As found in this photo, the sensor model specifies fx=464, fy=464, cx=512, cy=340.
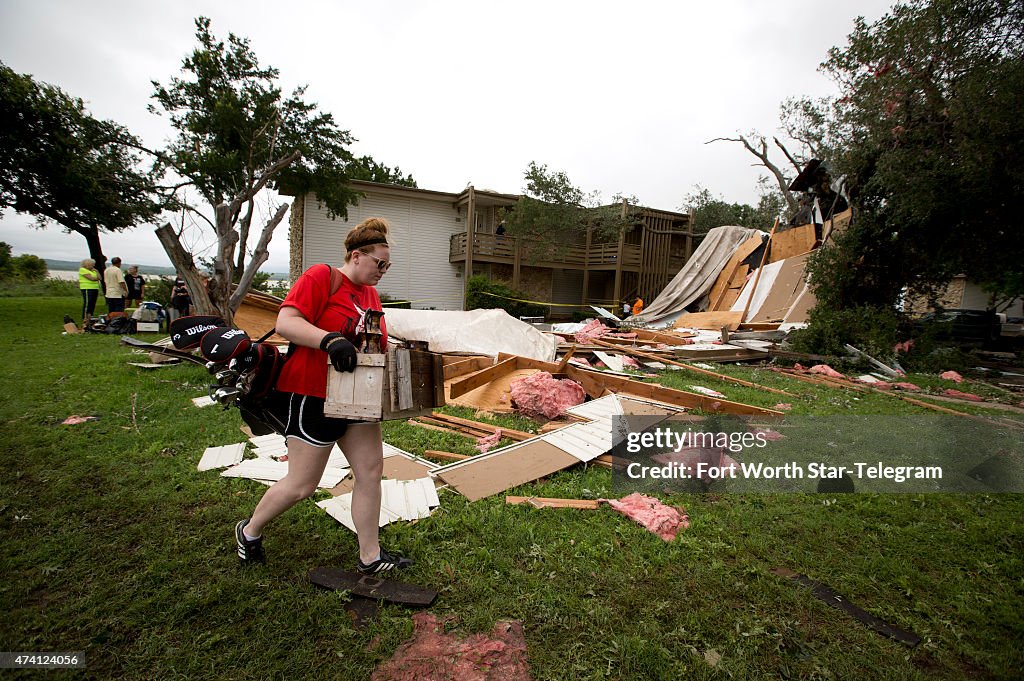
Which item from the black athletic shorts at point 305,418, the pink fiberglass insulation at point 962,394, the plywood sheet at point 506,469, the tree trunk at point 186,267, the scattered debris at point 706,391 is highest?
the tree trunk at point 186,267

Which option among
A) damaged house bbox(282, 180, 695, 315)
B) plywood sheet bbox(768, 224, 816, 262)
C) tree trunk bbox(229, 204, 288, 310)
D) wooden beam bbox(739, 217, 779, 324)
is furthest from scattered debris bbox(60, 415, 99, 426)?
plywood sheet bbox(768, 224, 816, 262)

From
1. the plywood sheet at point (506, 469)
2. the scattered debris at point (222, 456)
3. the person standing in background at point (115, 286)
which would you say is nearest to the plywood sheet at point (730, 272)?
the plywood sheet at point (506, 469)

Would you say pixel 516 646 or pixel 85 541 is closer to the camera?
pixel 516 646

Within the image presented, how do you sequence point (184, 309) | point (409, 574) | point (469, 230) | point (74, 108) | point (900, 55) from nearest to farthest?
point (409, 574) < point (900, 55) < point (184, 309) < point (74, 108) < point (469, 230)

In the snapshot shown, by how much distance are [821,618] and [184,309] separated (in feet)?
41.2

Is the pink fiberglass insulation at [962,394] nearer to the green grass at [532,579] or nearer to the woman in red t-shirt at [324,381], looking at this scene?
the green grass at [532,579]

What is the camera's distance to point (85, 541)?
2.68m

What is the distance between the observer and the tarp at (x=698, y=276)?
1808cm

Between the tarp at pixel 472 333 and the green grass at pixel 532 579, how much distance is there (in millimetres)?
4783

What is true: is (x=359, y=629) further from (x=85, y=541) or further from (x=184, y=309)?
(x=184, y=309)

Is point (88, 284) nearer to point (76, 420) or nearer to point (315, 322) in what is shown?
point (76, 420)

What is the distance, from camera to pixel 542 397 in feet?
18.3

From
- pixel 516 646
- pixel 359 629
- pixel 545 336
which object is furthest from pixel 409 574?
pixel 545 336

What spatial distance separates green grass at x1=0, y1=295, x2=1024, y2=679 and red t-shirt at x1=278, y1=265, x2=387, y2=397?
1082mm
